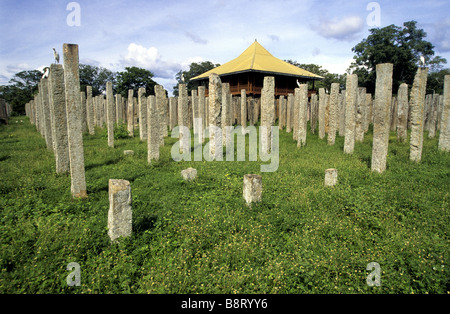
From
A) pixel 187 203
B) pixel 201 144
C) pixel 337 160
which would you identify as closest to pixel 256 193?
pixel 187 203

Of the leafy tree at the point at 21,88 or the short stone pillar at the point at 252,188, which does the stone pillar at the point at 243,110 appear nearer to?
the short stone pillar at the point at 252,188

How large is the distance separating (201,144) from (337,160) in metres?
5.51

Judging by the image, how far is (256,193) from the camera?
541 cm

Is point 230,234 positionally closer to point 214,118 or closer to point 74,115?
point 74,115

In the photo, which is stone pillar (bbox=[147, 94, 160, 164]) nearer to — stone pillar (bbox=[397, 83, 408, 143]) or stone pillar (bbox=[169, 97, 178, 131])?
stone pillar (bbox=[169, 97, 178, 131])

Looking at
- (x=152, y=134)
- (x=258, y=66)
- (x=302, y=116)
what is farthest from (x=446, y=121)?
(x=258, y=66)

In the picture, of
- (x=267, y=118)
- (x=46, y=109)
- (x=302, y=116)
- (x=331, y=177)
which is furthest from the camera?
(x=302, y=116)

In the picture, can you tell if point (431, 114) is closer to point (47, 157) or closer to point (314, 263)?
point (314, 263)

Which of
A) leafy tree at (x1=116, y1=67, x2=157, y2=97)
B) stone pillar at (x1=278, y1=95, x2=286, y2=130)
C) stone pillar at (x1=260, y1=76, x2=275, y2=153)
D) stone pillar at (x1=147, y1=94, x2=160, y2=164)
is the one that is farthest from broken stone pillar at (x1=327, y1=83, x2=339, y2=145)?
leafy tree at (x1=116, y1=67, x2=157, y2=97)

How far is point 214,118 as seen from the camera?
951 centimetres

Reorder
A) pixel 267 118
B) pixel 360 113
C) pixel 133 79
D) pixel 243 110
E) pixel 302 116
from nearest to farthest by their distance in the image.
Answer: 1. pixel 267 118
2. pixel 360 113
3. pixel 302 116
4. pixel 243 110
5. pixel 133 79

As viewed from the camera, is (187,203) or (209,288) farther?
(187,203)

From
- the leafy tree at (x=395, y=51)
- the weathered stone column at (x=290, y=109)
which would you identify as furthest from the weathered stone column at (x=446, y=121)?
the leafy tree at (x=395, y=51)

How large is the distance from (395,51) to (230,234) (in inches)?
1550
